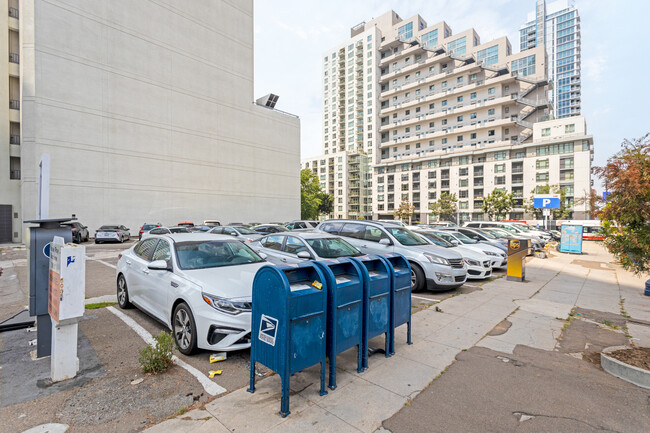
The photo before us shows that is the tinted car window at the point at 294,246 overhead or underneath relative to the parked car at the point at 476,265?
overhead

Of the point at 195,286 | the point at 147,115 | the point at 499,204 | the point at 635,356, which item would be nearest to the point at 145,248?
the point at 195,286

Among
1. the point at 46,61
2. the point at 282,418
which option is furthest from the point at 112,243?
the point at 282,418

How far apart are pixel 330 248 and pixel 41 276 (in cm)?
506

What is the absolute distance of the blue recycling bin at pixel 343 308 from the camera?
340cm

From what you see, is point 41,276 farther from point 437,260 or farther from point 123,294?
point 437,260

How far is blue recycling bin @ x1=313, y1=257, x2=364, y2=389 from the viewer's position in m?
3.40

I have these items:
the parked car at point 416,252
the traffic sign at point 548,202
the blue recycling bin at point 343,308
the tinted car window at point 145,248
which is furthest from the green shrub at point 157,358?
the traffic sign at point 548,202

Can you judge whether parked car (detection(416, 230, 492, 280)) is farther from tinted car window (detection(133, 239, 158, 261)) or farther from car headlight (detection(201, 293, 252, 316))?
tinted car window (detection(133, 239, 158, 261))

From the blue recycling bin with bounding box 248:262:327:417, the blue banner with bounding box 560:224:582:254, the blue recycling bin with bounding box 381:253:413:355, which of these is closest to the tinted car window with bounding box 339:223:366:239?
the blue recycling bin with bounding box 381:253:413:355

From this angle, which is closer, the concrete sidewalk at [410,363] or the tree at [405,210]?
the concrete sidewalk at [410,363]

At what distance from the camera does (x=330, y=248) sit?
Result: 7484 mm

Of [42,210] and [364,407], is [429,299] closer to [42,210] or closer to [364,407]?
[364,407]

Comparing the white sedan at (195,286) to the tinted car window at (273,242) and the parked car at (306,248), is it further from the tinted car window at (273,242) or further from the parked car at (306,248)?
the tinted car window at (273,242)

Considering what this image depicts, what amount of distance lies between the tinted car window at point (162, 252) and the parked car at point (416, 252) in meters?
5.27
